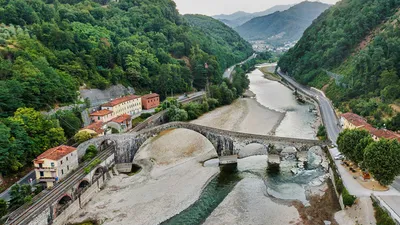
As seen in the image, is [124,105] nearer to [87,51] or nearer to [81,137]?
[81,137]

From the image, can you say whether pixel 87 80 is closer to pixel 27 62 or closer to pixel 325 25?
pixel 27 62

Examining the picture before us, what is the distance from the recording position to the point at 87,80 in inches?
2879

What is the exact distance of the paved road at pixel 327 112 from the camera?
61.3 metres

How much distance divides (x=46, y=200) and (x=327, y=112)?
66.5 m

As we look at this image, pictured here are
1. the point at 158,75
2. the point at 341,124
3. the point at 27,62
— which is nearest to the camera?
the point at 27,62

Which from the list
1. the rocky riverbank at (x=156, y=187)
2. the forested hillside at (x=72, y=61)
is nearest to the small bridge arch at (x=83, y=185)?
the rocky riverbank at (x=156, y=187)

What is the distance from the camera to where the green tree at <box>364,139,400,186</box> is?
114 ft

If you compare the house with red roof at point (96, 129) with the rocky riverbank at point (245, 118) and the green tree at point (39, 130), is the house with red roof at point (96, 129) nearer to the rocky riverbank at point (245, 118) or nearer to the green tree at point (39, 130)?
the green tree at point (39, 130)

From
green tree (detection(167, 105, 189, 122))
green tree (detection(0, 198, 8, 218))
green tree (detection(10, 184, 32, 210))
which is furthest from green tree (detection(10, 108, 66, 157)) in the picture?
green tree (detection(167, 105, 189, 122))

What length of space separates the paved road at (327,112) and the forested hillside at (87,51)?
33706 millimetres

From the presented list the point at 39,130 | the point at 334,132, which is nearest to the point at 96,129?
the point at 39,130

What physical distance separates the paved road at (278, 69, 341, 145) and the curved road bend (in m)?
40.1

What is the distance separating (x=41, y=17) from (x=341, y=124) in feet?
255

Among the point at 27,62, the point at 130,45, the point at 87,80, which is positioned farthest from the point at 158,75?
the point at 27,62
